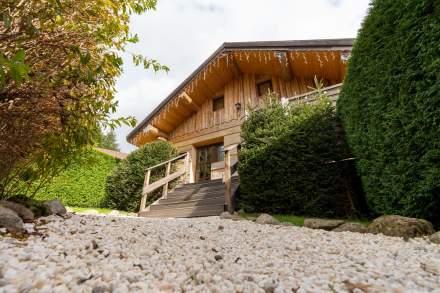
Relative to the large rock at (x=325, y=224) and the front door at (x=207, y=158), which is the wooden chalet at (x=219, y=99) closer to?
the front door at (x=207, y=158)

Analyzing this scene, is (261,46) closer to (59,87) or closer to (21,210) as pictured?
(59,87)

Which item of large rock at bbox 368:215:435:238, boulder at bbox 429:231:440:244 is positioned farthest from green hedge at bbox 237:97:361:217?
boulder at bbox 429:231:440:244

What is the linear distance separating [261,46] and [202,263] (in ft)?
31.0

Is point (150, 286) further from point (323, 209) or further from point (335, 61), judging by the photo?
point (335, 61)

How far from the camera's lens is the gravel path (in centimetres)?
148

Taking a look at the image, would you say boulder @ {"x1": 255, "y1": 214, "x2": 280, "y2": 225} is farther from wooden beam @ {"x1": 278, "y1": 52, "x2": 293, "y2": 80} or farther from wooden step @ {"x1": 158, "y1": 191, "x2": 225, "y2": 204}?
wooden beam @ {"x1": 278, "y1": 52, "x2": 293, "y2": 80}

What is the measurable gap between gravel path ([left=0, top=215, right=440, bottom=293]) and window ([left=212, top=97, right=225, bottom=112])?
10.6 meters

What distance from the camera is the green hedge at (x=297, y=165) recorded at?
5.00 m

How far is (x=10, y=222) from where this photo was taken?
2184 millimetres

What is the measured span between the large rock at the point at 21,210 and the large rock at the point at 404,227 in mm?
4017

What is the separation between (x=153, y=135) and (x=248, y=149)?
903cm

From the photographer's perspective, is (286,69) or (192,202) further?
(286,69)

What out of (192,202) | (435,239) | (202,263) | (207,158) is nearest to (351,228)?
(435,239)

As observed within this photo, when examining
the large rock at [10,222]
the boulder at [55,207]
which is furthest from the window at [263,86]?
the large rock at [10,222]
